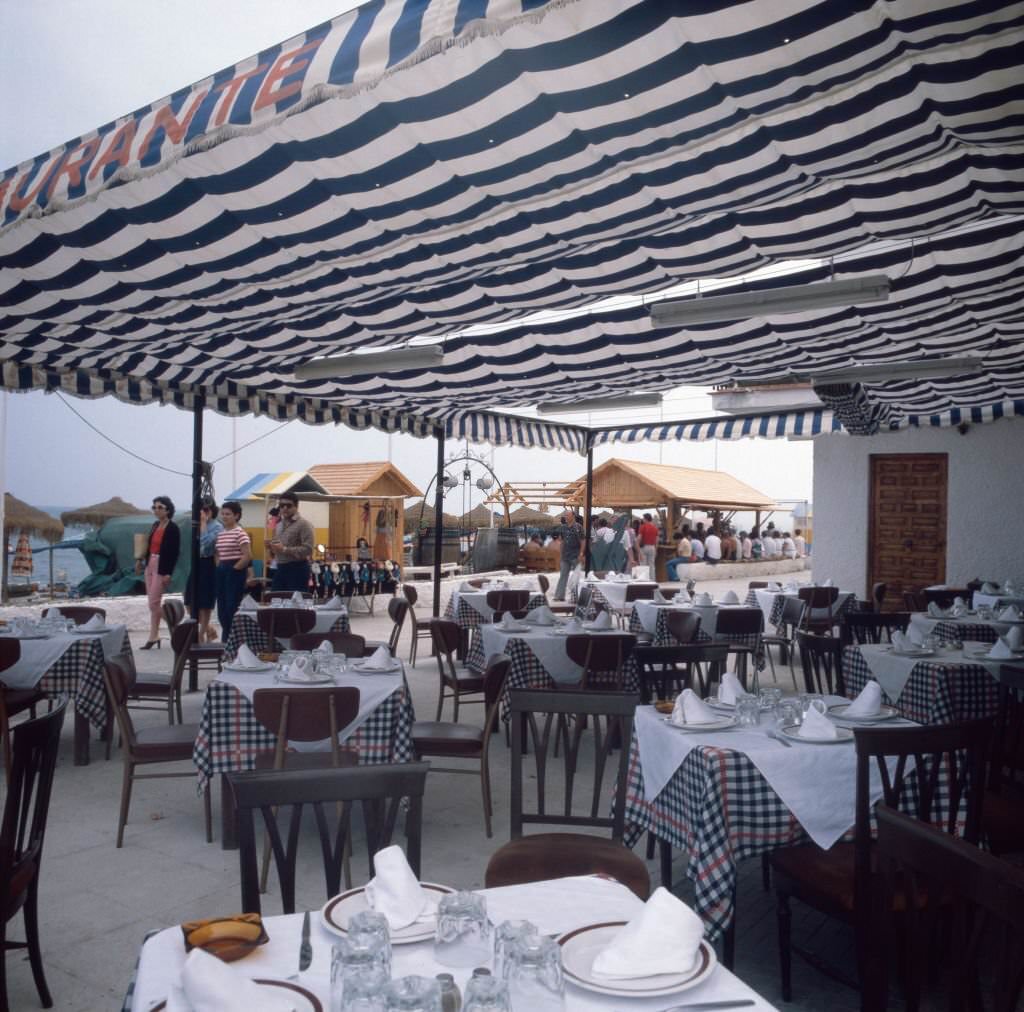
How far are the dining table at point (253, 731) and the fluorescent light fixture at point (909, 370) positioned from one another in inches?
217

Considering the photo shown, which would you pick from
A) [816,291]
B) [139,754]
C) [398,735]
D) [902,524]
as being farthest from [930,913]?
[902,524]

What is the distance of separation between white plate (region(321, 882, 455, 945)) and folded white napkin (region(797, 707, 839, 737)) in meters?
1.70

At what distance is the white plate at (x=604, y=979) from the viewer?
1366 mm

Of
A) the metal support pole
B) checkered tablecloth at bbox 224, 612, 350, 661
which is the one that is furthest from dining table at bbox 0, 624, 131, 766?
the metal support pole

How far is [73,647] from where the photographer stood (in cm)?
562

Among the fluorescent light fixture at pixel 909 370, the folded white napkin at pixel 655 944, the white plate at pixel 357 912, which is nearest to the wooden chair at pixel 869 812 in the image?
the folded white napkin at pixel 655 944

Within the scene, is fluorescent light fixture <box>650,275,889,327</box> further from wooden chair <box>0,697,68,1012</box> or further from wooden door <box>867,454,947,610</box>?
wooden door <box>867,454,947,610</box>

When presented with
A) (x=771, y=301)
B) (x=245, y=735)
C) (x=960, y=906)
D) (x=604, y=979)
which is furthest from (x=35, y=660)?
(x=960, y=906)

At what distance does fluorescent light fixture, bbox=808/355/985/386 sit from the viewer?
7500mm

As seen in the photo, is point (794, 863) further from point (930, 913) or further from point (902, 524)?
point (902, 524)

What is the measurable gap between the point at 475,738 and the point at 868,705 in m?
2.00

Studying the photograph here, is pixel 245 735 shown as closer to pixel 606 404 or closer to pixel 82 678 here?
pixel 82 678

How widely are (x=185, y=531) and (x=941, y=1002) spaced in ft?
52.3

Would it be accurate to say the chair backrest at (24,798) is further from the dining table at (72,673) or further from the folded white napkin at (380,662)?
the dining table at (72,673)
